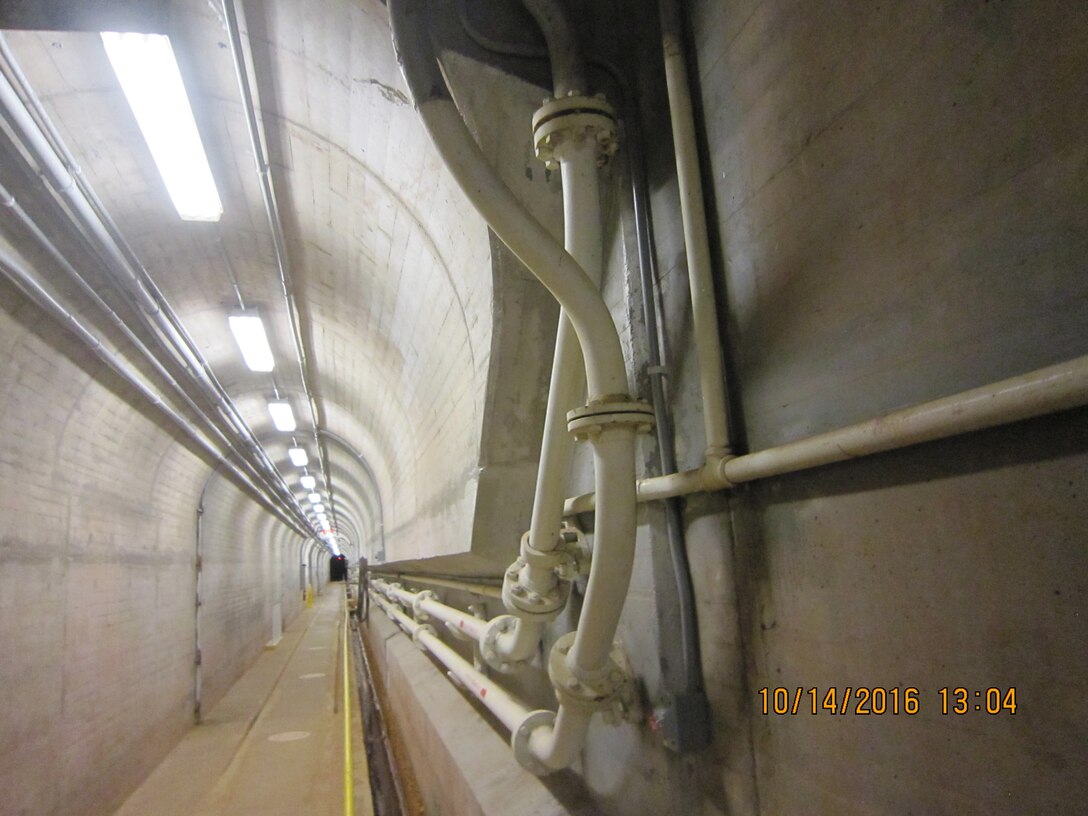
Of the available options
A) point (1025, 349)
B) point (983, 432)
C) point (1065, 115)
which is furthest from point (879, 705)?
point (1065, 115)

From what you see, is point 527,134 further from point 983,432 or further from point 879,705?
point 879,705

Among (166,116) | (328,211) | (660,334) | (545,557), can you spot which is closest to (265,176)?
(328,211)

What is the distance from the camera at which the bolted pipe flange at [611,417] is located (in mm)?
2172

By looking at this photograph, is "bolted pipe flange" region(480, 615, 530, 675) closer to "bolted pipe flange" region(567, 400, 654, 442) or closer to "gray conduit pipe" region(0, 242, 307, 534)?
"bolted pipe flange" region(567, 400, 654, 442)

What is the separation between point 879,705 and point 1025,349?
3.06 ft

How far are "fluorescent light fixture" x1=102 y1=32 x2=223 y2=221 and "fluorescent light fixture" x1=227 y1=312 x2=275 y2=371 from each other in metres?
2.59

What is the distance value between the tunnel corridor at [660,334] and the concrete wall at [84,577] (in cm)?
7

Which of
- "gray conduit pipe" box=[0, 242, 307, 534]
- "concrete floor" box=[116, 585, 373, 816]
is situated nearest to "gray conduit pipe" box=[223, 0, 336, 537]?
"gray conduit pipe" box=[0, 242, 307, 534]

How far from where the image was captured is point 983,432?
1.42 metres

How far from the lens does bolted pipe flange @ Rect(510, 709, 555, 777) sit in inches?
121

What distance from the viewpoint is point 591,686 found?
8.34 feet

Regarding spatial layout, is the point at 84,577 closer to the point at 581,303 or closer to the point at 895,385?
the point at 581,303

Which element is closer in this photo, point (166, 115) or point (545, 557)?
point (545, 557)

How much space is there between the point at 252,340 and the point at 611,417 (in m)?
7.39
